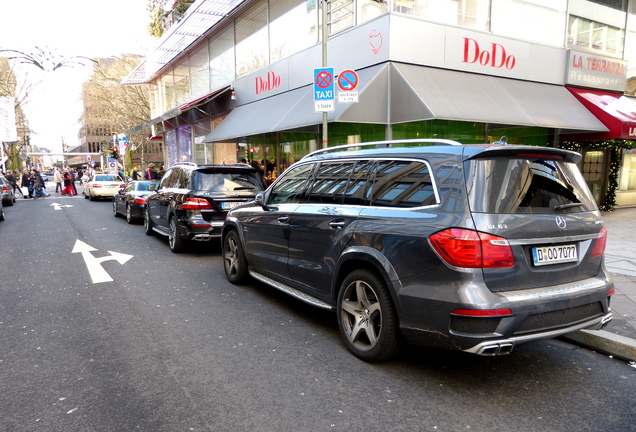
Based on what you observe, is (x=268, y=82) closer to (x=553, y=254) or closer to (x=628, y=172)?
(x=628, y=172)

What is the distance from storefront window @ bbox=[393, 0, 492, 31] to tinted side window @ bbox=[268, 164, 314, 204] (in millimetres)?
7061

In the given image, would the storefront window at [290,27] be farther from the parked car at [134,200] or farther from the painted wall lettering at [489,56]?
the parked car at [134,200]

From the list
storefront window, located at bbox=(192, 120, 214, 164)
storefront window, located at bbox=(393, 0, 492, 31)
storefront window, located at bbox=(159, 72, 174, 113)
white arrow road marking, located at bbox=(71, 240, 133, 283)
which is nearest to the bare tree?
storefront window, located at bbox=(159, 72, 174, 113)

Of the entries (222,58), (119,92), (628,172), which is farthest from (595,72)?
(119,92)

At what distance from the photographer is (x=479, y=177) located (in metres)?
3.03

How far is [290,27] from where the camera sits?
47.9 ft

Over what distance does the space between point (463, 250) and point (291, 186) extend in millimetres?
2570

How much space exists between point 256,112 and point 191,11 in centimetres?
556

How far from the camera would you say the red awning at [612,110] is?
1190cm

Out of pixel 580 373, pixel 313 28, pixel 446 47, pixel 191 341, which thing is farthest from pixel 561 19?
pixel 191 341

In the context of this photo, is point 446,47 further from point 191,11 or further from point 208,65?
point 208,65

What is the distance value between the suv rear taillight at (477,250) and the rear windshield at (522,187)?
19 cm

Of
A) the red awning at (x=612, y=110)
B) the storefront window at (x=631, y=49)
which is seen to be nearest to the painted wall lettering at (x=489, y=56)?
the red awning at (x=612, y=110)

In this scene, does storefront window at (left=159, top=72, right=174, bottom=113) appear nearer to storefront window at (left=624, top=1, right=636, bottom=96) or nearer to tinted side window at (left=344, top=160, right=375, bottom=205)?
storefront window at (left=624, top=1, right=636, bottom=96)
